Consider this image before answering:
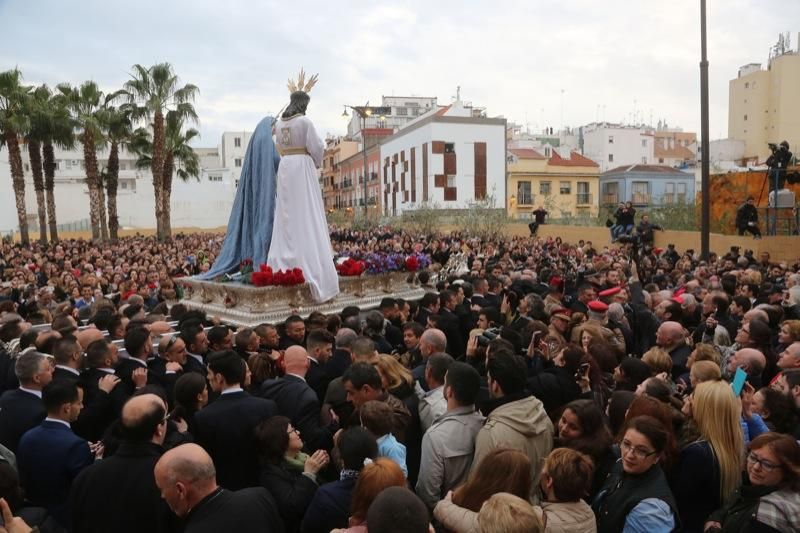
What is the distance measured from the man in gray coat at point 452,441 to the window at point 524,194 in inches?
1896

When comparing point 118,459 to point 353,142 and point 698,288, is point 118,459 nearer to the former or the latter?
point 698,288

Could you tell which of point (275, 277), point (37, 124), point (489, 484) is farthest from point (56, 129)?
point (489, 484)

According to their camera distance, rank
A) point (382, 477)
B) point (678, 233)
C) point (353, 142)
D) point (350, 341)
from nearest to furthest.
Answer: point (382, 477), point (350, 341), point (678, 233), point (353, 142)

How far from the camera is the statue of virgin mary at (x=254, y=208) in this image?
1019 centimetres

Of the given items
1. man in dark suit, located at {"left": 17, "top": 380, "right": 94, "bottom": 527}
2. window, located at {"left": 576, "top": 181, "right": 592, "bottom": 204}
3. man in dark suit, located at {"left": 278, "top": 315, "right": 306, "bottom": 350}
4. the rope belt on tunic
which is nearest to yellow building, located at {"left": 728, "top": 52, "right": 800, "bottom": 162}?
window, located at {"left": 576, "top": 181, "right": 592, "bottom": 204}

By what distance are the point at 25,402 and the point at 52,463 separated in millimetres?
876

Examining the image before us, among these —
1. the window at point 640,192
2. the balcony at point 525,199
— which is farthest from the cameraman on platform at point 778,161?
the balcony at point 525,199

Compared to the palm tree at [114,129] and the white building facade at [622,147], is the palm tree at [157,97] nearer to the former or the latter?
the palm tree at [114,129]

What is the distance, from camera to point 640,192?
48.4 m

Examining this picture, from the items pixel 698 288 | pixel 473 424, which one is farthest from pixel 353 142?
pixel 473 424

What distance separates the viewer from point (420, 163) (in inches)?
1959

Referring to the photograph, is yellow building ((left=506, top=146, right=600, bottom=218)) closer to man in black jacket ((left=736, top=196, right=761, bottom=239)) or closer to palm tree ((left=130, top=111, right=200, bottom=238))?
palm tree ((left=130, top=111, right=200, bottom=238))

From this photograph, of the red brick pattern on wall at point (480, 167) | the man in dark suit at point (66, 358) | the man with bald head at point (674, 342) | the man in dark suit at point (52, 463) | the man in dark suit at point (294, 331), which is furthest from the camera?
the red brick pattern on wall at point (480, 167)

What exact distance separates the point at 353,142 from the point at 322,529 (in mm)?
70209
